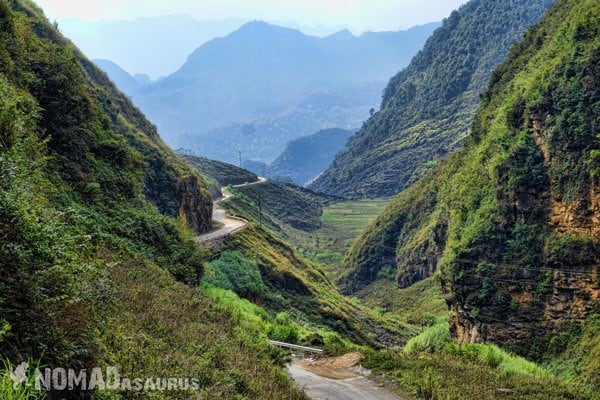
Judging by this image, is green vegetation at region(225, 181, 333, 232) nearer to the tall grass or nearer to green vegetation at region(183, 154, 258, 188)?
green vegetation at region(183, 154, 258, 188)

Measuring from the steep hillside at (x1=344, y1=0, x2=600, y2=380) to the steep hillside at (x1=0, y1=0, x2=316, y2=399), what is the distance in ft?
71.3

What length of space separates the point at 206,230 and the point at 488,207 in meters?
31.0

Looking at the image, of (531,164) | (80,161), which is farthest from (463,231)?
(80,161)

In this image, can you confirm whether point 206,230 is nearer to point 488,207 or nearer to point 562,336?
point 488,207

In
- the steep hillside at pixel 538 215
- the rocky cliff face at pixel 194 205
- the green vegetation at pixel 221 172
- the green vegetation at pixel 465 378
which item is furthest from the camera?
the green vegetation at pixel 221 172

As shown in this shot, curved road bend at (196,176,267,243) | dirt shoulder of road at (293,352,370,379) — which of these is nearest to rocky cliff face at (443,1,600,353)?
dirt shoulder of road at (293,352,370,379)

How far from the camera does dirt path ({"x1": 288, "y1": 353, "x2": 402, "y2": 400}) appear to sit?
13508 millimetres

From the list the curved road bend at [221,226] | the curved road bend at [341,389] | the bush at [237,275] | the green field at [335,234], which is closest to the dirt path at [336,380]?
the curved road bend at [341,389]

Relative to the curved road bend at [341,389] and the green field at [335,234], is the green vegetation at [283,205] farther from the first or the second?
the curved road bend at [341,389]

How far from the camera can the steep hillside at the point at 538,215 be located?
3272 centimetres

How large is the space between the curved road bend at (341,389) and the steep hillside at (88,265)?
52.0 inches

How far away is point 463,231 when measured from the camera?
1716 inches

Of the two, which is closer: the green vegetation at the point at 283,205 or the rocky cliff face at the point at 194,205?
the rocky cliff face at the point at 194,205

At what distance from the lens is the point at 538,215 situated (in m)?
37.3
